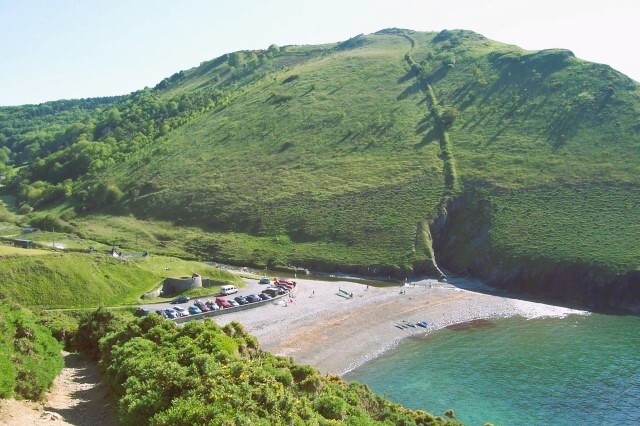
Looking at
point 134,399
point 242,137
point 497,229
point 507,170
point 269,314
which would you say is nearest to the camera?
point 134,399

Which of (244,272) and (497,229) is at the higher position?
(497,229)

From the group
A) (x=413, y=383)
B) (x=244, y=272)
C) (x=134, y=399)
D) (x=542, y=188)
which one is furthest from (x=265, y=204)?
(x=134, y=399)

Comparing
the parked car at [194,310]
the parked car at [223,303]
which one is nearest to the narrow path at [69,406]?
the parked car at [194,310]

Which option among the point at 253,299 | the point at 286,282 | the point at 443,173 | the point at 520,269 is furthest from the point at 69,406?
the point at 443,173

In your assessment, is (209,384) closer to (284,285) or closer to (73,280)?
(73,280)

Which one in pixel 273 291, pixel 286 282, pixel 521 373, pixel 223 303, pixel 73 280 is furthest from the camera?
pixel 286 282

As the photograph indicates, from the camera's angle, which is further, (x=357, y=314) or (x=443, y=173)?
(x=443, y=173)

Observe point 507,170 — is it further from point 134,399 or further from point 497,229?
point 134,399

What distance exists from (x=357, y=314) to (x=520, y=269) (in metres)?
31.2

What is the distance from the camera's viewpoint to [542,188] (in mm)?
105750

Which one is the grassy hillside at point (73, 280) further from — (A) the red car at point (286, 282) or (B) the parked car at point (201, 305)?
(A) the red car at point (286, 282)

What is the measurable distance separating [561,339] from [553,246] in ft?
90.0

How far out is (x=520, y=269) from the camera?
8919 centimetres

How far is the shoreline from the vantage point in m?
60.6
